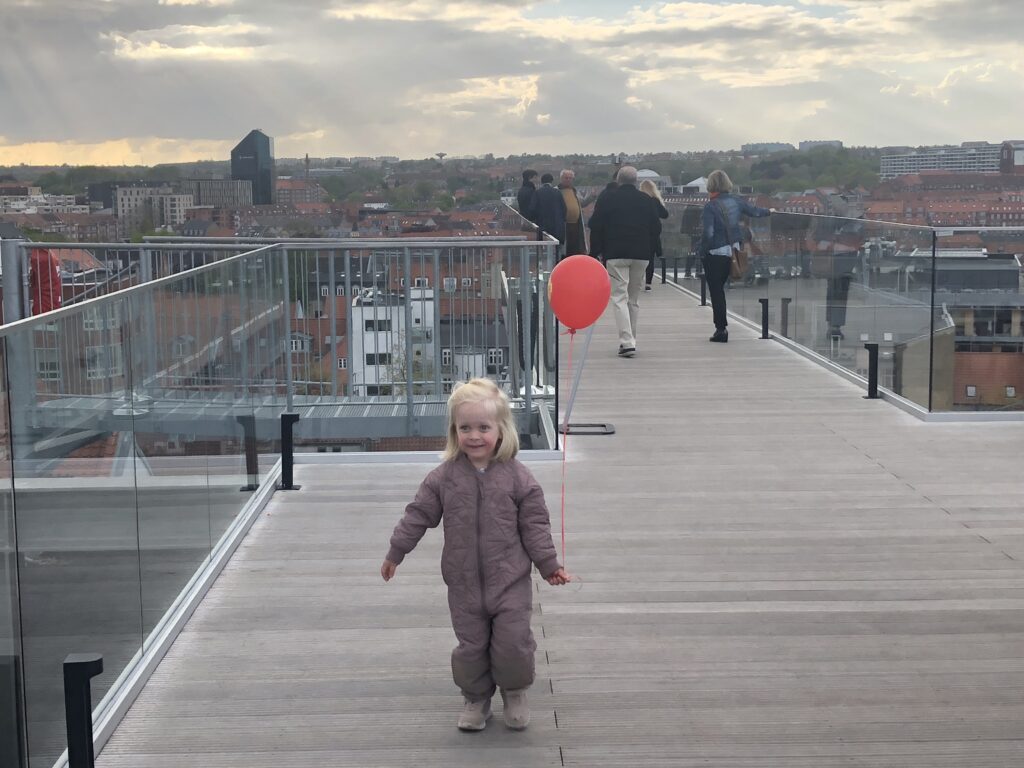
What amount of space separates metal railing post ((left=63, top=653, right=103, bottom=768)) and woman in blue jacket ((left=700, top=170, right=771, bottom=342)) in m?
12.2

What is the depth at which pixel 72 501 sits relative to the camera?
4.02m

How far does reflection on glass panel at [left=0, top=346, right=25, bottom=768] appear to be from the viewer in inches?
134

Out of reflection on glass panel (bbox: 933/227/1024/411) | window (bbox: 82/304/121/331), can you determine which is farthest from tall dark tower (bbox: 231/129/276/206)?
window (bbox: 82/304/121/331)

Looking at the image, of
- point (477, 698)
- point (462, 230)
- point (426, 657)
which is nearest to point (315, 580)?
point (426, 657)

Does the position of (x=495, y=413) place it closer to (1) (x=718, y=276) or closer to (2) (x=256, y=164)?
(1) (x=718, y=276)

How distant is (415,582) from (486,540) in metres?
1.92

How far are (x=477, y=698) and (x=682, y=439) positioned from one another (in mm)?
5668

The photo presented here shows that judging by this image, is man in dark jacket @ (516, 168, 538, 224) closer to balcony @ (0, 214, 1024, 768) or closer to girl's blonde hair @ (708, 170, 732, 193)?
girl's blonde hair @ (708, 170, 732, 193)

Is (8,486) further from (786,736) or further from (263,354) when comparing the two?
(263,354)

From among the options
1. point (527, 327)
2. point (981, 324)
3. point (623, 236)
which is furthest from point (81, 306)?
point (623, 236)

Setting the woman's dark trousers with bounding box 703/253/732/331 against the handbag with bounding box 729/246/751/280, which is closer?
the woman's dark trousers with bounding box 703/253/732/331

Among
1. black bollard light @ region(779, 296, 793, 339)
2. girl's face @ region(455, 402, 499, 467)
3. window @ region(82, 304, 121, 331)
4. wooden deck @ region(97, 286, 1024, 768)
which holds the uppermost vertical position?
window @ region(82, 304, 121, 331)

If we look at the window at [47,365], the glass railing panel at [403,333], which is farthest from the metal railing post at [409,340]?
the window at [47,365]

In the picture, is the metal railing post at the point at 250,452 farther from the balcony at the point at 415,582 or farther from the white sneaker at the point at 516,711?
the white sneaker at the point at 516,711
